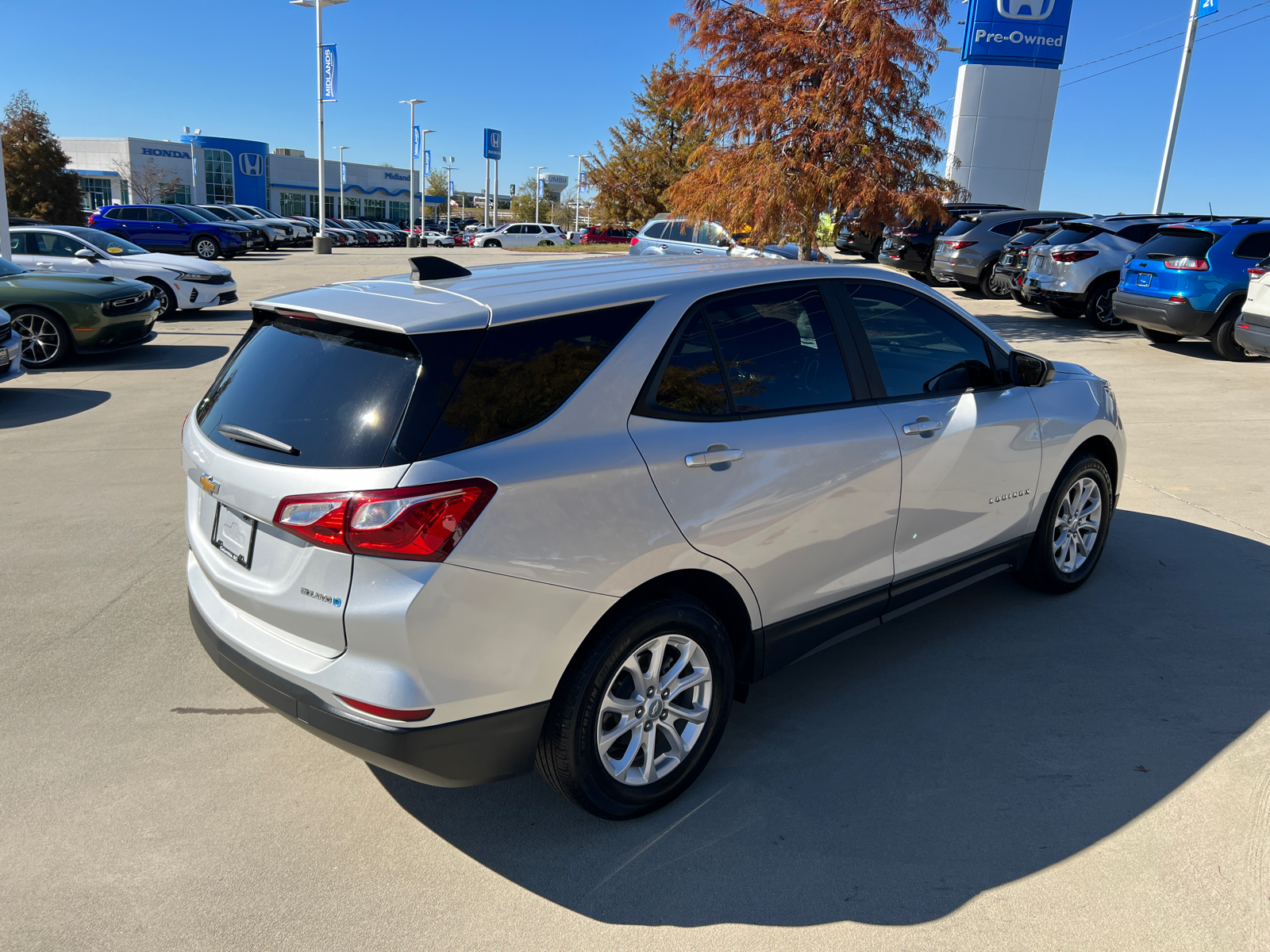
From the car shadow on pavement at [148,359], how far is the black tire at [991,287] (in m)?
12.8

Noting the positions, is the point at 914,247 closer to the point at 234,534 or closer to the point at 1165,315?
the point at 1165,315

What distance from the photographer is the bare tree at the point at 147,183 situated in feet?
213

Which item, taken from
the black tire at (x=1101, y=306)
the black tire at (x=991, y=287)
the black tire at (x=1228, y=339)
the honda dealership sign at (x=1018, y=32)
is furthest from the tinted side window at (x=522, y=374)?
the honda dealership sign at (x=1018, y=32)

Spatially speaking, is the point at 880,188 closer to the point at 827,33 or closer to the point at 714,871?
the point at 827,33

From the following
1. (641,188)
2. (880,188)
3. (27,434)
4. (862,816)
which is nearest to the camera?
(862,816)

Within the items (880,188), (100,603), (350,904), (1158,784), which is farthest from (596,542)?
(880,188)

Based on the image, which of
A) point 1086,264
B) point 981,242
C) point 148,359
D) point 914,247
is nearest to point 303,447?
point 148,359

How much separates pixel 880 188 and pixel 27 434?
11603 millimetres

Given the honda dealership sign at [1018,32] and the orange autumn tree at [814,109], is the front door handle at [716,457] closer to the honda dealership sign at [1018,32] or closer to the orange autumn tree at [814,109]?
the orange autumn tree at [814,109]

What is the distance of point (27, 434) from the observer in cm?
787

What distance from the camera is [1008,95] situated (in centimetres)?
3478

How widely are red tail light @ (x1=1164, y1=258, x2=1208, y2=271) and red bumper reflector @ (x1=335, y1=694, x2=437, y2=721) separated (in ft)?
39.9

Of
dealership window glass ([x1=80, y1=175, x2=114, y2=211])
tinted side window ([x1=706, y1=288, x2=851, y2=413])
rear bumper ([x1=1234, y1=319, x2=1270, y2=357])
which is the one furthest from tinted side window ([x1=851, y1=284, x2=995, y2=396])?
dealership window glass ([x1=80, y1=175, x2=114, y2=211])

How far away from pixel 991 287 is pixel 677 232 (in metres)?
6.62
